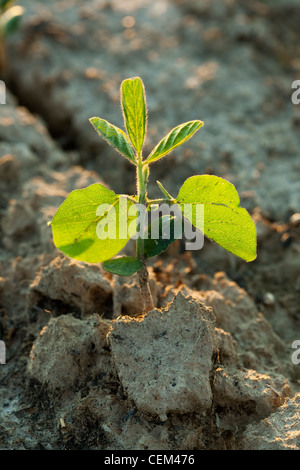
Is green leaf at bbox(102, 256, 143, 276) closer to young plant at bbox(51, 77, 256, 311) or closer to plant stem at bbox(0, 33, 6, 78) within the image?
young plant at bbox(51, 77, 256, 311)

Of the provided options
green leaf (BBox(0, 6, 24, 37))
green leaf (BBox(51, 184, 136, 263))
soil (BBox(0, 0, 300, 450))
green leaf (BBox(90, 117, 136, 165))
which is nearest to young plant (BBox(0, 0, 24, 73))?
green leaf (BBox(0, 6, 24, 37))

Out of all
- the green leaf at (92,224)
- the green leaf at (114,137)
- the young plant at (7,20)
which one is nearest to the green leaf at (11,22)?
the young plant at (7,20)

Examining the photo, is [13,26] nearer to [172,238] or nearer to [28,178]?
[28,178]

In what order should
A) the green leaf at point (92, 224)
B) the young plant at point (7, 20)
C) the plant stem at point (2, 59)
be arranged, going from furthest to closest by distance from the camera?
the plant stem at point (2, 59) → the young plant at point (7, 20) → the green leaf at point (92, 224)

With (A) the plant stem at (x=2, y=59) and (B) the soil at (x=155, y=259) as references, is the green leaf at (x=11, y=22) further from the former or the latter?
(B) the soil at (x=155, y=259)

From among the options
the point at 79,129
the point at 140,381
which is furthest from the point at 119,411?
the point at 79,129

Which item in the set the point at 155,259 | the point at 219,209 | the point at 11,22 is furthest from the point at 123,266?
the point at 11,22
